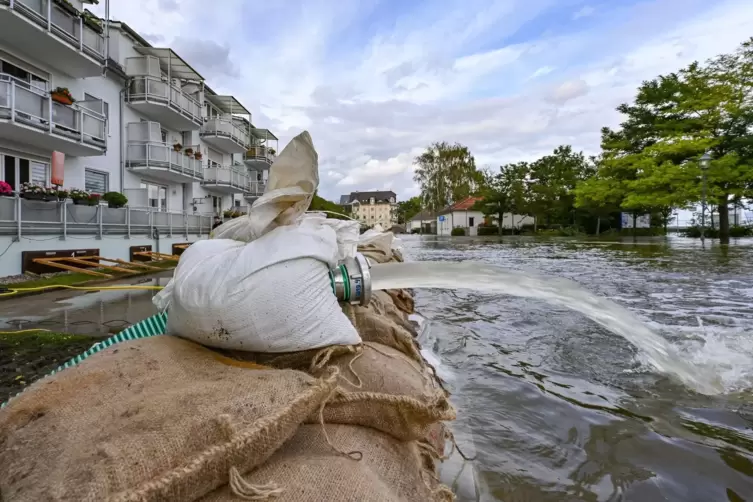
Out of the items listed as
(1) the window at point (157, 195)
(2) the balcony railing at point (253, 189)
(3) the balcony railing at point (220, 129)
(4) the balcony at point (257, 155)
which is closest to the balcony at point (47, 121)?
(1) the window at point (157, 195)

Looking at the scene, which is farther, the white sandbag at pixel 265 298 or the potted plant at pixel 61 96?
Answer: the potted plant at pixel 61 96

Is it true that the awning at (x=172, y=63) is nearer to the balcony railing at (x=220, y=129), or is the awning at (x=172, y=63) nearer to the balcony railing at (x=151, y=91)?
the balcony railing at (x=151, y=91)

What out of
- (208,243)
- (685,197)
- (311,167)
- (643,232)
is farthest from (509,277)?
(643,232)

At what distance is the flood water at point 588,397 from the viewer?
1862mm

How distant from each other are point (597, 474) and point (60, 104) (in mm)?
15515

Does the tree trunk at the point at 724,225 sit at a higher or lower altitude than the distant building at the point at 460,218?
lower

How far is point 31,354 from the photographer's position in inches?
146

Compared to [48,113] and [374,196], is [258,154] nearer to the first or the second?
[48,113]

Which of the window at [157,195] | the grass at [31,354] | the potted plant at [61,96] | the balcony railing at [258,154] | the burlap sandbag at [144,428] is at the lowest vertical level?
the grass at [31,354]

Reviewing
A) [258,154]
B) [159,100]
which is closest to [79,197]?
[159,100]

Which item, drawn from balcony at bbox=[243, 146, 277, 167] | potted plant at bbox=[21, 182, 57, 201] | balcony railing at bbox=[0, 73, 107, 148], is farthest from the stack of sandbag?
balcony at bbox=[243, 146, 277, 167]

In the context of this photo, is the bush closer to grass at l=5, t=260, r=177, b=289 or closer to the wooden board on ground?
grass at l=5, t=260, r=177, b=289

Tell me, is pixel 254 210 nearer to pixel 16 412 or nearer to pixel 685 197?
pixel 16 412

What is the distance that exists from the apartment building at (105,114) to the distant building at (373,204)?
4158 inches
